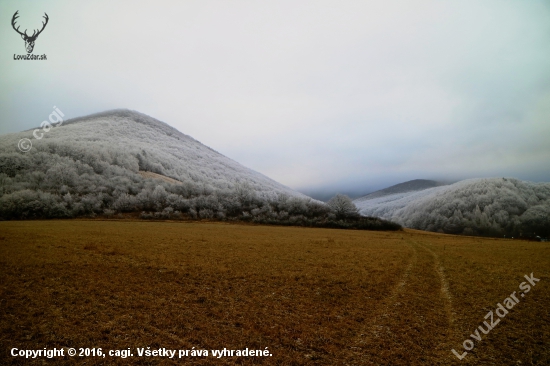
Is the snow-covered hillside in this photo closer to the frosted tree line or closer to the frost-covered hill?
the frosted tree line

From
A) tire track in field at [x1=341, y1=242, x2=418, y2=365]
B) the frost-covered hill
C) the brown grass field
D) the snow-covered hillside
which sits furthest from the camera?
the frost-covered hill

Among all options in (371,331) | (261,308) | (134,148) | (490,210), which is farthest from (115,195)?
(490,210)

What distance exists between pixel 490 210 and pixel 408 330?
108 m

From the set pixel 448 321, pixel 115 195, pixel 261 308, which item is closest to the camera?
pixel 448 321

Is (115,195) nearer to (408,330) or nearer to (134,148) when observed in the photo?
(134,148)

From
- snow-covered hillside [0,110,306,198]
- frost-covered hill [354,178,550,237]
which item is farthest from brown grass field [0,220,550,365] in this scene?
frost-covered hill [354,178,550,237]

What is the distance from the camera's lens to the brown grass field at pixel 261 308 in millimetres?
7938

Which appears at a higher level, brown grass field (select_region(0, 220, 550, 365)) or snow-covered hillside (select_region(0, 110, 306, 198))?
snow-covered hillside (select_region(0, 110, 306, 198))

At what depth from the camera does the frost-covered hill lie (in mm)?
82250

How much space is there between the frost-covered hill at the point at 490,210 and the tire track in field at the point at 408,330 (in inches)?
3444

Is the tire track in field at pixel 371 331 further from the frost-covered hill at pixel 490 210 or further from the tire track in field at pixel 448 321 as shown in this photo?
the frost-covered hill at pixel 490 210

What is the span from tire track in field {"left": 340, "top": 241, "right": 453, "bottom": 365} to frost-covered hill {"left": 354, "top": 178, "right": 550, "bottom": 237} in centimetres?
8749

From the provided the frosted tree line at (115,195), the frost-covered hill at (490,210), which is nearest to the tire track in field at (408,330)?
the frosted tree line at (115,195)

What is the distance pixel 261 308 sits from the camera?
10852mm
